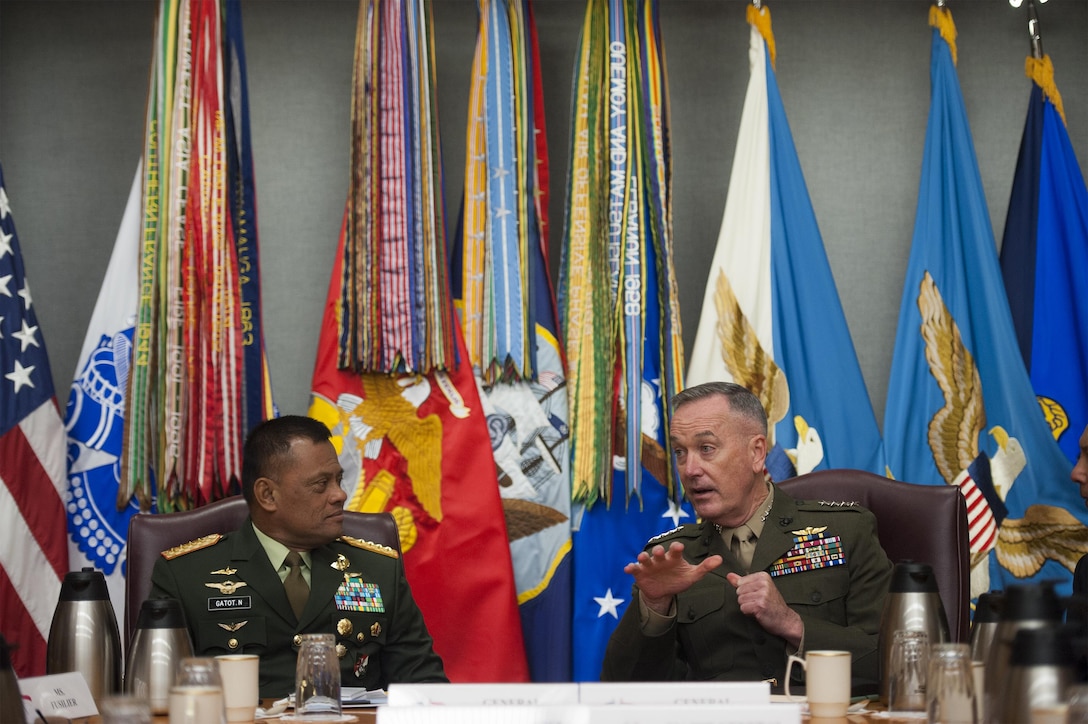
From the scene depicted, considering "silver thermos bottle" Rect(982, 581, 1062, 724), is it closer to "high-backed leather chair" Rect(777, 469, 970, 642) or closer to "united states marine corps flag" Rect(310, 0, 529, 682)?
"high-backed leather chair" Rect(777, 469, 970, 642)

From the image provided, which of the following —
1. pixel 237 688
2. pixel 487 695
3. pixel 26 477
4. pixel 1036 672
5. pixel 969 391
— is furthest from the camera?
pixel 969 391

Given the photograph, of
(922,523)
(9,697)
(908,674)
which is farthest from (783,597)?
(9,697)

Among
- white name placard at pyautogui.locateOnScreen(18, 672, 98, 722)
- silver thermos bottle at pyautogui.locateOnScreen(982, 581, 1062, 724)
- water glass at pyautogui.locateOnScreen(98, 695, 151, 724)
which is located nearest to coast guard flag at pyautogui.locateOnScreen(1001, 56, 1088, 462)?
silver thermos bottle at pyautogui.locateOnScreen(982, 581, 1062, 724)

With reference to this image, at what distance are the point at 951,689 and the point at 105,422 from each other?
279 cm

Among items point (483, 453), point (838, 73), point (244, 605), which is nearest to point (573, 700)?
point (244, 605)

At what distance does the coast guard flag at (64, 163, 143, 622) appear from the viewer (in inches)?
146

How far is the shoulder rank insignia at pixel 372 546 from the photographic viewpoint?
2.97 metres

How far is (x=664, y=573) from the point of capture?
8.44ft

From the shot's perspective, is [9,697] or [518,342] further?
[518,342]

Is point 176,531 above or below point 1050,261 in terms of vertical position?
below

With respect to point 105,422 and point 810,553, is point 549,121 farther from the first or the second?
point 810,553

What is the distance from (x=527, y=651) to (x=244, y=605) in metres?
1.21

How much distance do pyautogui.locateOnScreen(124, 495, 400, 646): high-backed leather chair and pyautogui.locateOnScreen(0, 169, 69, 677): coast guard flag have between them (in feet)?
2.64

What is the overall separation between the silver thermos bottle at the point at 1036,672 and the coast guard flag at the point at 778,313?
2.21 m
